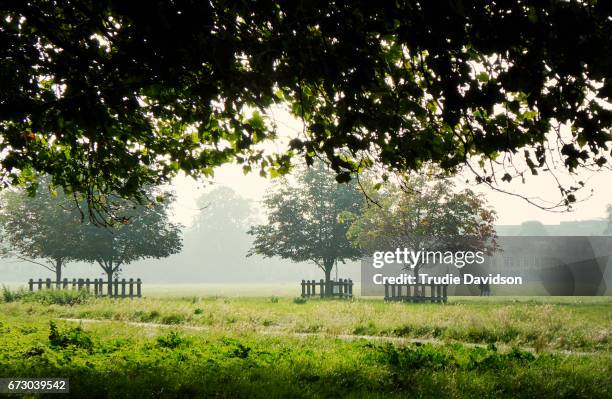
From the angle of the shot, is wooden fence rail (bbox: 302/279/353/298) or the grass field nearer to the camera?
the grass field

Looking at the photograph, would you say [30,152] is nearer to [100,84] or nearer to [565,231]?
[100,84]

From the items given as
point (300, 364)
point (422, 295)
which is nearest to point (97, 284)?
point (422, 295)

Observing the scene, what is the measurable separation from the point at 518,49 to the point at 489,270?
30.9 meters

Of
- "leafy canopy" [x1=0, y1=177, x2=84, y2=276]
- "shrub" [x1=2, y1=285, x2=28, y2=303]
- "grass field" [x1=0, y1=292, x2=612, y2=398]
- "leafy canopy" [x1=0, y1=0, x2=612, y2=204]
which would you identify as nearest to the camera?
"leafy canopy" [x1=0, y1=0, x2=612, y2=204]

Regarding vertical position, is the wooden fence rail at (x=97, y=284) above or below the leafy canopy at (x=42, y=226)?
below

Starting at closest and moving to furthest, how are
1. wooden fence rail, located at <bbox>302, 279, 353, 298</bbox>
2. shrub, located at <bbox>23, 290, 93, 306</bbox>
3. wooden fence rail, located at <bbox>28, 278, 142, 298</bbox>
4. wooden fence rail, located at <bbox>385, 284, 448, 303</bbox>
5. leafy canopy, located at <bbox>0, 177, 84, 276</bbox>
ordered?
shrub, located at <bbox>23, 290, 93, 306</bbox> < wooden fence rail, located at <bbox>385, 284, 448, 303</bbox> < wooden fence rail, located at <bbox>28, 278, 142, 298</bbox> < leafy canopy, located at <bbox>0, 177, 84, 276</bbox> < wooden fence rail, located at <bbox>302, 279, 353, 298</bbox>

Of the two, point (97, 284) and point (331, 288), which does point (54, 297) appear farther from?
point (331, 288)

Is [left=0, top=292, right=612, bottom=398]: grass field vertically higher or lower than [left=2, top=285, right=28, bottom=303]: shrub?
higher

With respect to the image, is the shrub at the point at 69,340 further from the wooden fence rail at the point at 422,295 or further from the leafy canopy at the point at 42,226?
the leafy canopy at the point at 42,226

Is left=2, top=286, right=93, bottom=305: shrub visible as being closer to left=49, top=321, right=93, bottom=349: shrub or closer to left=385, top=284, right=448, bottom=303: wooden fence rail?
left=49, top=321, right=93, bottom=349: shrub

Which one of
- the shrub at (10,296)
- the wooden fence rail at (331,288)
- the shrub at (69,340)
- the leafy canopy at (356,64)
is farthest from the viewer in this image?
the wooden fence rail at (331,288)

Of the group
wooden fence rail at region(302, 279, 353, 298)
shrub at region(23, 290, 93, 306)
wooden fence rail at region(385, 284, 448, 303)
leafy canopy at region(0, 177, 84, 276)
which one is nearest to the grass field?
shrub at region(23, 290, 93, 306)

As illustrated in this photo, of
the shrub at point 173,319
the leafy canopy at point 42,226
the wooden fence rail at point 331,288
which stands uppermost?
the leafy canopy at point 42,226

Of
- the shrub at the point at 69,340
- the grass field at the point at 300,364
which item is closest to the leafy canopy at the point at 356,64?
the grass field at the point at 300,364
